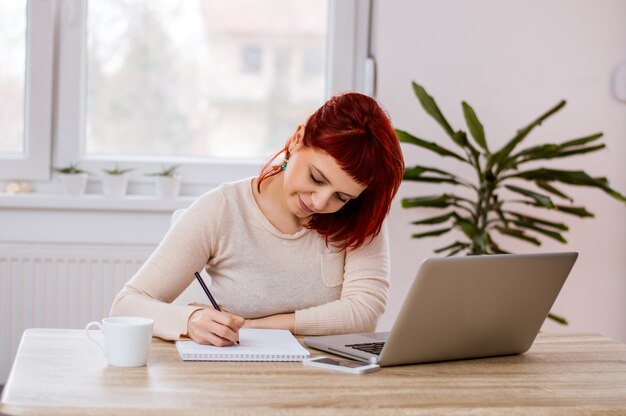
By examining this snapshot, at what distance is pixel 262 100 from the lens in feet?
11.0

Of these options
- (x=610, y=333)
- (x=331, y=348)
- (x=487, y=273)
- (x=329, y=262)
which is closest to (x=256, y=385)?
(x=331, y=348)

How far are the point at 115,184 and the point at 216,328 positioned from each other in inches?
70.6

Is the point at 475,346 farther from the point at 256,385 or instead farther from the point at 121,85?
the point at 121,85

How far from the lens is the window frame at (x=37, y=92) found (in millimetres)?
3160

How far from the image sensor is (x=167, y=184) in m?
3.16

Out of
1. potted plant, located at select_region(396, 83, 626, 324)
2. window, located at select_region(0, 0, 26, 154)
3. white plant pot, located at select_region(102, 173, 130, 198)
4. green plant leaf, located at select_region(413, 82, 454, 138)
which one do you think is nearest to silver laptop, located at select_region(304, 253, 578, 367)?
potted plant, located at select_region(396, 83, 626, 324)

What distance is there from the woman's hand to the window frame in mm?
1894

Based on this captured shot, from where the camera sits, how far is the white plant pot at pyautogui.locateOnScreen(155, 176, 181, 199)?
10.4ft

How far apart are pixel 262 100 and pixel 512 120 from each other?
970mm

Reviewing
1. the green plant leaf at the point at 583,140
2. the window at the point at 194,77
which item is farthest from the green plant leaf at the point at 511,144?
the window at the point at 194,77

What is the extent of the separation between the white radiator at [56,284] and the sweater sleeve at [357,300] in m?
1.37

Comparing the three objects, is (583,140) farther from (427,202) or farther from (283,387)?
(283,387)

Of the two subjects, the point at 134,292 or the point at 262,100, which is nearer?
the point at 134,292

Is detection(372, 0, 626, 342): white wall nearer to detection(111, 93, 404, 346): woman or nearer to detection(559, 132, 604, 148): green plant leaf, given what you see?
detection(559, 132, 604, 148): green plant leaf
